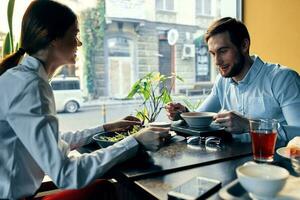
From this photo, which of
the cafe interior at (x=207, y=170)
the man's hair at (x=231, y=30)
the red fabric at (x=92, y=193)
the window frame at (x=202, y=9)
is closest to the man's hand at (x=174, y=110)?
the cafe interior at (x=207, y=170)

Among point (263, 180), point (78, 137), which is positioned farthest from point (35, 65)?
point (263, 180)

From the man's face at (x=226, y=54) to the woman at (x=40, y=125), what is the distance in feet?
2.81

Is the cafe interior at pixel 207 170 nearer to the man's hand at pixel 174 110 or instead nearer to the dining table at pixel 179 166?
the dining table at pixel 179 166

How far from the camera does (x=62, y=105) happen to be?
2.29m

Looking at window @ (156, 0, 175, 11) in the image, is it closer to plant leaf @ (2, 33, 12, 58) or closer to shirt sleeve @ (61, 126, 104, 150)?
plant leaf @ (2, 33, 12, 58)

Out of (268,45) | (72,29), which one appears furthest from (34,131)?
(268,45)

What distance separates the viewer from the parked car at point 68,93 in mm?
2277

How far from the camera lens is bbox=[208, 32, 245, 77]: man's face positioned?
70.5 inches

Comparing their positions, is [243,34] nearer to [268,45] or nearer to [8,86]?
[268,45]

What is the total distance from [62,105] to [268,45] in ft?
6.19

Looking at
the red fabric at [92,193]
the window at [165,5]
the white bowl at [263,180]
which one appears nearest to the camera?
the white bowl at [263,180]

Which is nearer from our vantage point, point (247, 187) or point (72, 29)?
point (247, 187)

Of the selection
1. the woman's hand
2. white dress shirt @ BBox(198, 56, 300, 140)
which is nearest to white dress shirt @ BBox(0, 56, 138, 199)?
the woman's hand

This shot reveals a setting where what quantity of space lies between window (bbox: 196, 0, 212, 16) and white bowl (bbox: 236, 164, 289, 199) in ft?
7.56
